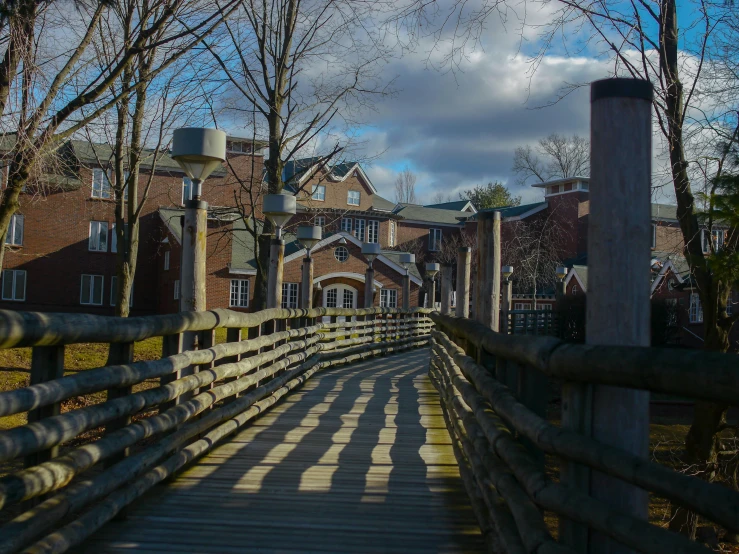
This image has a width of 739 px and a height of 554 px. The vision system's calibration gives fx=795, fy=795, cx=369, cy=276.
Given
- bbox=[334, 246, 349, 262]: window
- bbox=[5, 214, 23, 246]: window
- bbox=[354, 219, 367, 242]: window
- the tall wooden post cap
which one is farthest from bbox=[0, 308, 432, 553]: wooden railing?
bbox=[354, 219, 367, 242]: window

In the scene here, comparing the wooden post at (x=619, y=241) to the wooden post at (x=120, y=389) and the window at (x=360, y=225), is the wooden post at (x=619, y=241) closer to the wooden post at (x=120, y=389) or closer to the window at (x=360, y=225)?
the wooden post at (x=120, y=389)

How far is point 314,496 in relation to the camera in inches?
210

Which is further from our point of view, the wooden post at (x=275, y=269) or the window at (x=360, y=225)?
the window at (x=360, y=225)

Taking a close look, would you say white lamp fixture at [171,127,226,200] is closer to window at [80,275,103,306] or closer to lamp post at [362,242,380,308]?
lamp post at [362,242,380,308]

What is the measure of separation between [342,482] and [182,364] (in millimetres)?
1433

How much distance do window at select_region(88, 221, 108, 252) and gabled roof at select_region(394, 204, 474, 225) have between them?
21.4 metres

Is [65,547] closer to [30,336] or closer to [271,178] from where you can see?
[30,336]

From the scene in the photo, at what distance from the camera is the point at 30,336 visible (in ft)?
10.3

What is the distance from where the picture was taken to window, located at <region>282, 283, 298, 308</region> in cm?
4044

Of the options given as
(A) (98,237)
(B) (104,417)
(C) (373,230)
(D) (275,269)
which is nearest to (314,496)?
(B) (104,417)

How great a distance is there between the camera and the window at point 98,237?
3825 cm

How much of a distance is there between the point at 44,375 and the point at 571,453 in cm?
226

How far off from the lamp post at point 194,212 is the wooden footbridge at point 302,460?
19.4 inches

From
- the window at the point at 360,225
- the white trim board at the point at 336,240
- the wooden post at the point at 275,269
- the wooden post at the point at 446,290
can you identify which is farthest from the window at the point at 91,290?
the wooden post at the point at 275,269
